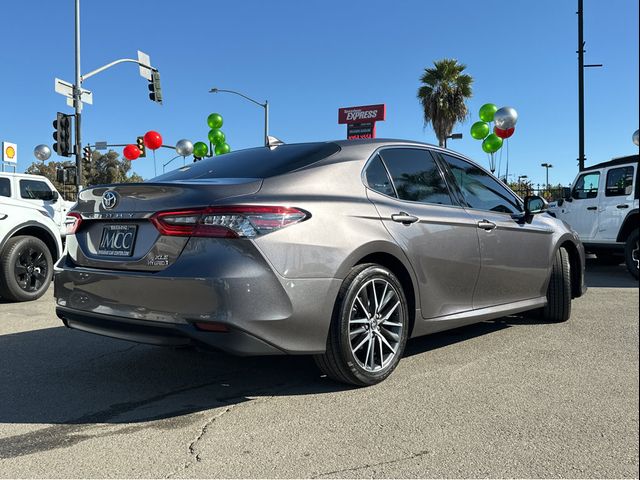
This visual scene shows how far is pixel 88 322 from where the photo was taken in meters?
3.30

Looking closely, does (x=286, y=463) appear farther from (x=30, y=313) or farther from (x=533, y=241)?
(x=30, y=313)

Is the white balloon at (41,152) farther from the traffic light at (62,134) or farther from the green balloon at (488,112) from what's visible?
the green balloon at (488,112)

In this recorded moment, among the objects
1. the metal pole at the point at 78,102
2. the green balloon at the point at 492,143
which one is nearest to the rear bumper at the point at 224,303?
the metal pole at the point at 78,102

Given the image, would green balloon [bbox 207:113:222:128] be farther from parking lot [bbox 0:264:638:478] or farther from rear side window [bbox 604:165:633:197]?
parking lot [bbox 0:264:638:478]

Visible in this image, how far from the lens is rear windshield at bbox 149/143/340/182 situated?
11.1ft

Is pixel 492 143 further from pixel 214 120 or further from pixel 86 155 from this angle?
pixel 86 155

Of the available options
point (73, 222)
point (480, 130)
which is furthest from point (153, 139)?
point (73, 222)

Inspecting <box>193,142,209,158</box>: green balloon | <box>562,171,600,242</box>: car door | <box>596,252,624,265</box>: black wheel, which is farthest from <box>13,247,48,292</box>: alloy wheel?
<box>193,142,209,158</box>: green balloon

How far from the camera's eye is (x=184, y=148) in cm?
2528

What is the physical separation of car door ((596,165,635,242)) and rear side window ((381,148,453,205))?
6518 millimetres

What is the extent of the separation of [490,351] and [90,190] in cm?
310

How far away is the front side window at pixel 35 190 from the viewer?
25.8ft

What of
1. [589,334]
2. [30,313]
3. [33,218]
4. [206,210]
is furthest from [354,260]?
[33,218]

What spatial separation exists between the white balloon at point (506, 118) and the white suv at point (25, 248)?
12330 mm
